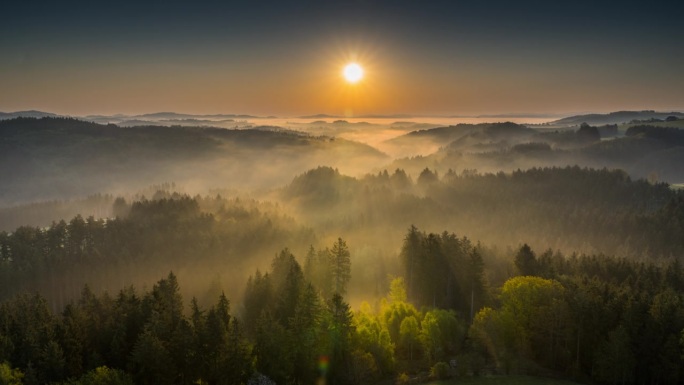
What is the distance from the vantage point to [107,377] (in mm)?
48562

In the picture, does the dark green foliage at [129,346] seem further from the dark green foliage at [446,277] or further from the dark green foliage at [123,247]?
the dark green foliage at [123,247]

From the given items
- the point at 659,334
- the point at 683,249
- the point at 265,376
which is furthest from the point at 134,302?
the point at 683,249

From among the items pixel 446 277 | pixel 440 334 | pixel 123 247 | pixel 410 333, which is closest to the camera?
pixel 440 334

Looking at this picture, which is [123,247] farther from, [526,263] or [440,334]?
[526,263]

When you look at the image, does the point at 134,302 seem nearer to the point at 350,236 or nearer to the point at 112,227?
the point at 112,227

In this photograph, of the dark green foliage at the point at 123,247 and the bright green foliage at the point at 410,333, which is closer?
the bright green foliage at the point at 410,333

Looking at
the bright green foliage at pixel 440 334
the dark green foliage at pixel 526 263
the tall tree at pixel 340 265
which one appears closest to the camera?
the bright green foliage at pixel 440 334

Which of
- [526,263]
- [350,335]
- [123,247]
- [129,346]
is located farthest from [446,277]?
[123,247]

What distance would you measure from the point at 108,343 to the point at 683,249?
186 meters

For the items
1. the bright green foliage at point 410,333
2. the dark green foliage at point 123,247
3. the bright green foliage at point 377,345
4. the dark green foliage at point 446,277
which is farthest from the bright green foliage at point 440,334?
the dark green foliage at point 123,247

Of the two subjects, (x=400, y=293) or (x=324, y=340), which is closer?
(x=324, y=340)

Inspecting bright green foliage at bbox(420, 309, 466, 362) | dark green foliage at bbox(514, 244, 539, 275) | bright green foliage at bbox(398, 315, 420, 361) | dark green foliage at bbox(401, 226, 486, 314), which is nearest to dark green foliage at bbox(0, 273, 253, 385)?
bright green foliage at bbox(398, 315, 420, 361)

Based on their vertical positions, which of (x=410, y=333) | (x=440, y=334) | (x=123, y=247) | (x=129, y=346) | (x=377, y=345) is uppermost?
(x=129, y=346)

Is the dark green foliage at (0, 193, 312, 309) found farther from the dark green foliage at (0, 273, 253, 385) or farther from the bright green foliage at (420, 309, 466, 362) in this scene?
the bright green foliage at (420, 309, 466, 362)
